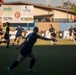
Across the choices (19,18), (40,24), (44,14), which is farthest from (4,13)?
(44,14)

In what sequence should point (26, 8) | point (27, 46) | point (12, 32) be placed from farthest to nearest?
point (26, 8), point (12, 32), point (27, 46)

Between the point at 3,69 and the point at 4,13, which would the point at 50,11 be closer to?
the point at 4,13

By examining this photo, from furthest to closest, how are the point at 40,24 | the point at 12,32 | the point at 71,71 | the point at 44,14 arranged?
the point at 44,14 < the point at 40,24 < the point at 12,32 < the point at 71,71

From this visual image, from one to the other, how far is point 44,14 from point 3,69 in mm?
48329

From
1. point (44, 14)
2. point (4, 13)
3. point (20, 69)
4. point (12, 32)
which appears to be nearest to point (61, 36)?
→ point (12, 32)

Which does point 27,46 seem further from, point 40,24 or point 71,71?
point 40,24

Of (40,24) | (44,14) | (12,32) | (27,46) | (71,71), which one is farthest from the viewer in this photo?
(44,14)

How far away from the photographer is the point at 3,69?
13.7 meters

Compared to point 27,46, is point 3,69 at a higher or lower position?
lower

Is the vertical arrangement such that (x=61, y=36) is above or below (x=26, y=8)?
below

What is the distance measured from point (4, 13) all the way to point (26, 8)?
2.96 m

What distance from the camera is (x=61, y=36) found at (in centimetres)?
4250

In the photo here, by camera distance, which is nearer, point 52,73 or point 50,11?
point 52,73

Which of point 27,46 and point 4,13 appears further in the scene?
point 4,13
